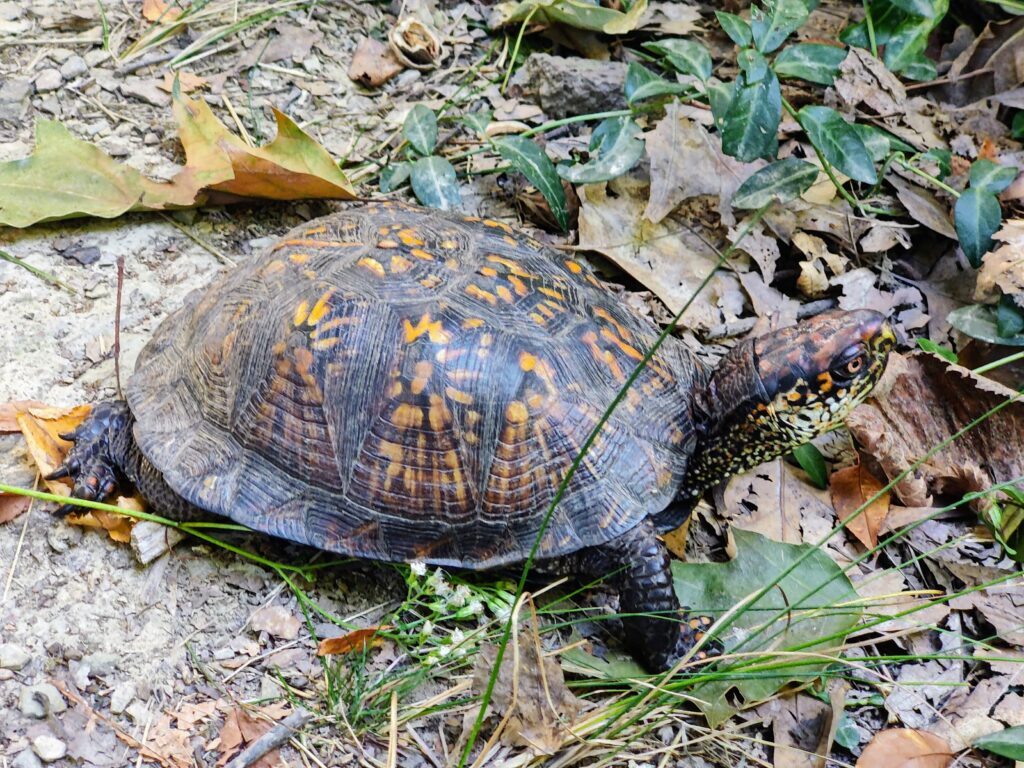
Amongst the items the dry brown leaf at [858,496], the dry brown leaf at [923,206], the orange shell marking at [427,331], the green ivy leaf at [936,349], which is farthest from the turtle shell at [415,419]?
the dry brown leaf at [923,206]

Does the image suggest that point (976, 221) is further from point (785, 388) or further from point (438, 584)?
point (438, 584)

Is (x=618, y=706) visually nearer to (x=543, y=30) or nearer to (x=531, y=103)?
(x=531, y=103)

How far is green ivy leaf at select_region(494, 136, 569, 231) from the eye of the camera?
348cm

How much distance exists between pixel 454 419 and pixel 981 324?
1.99 metres

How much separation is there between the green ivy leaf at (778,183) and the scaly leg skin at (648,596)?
1517mm

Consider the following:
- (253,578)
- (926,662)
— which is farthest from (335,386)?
(926,662)

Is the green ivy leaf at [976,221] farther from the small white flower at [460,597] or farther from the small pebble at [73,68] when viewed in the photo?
the small pebble at [73,68]

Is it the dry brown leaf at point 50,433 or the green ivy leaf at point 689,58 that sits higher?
the green ivy leaf at point 689,58

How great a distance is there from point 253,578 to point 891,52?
3304 millimetres

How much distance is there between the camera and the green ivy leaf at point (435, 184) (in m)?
A: 3.54

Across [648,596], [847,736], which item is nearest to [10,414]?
[648,596]

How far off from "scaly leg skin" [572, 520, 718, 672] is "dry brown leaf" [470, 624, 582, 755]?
0.28 meters

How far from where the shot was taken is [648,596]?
2.46 m

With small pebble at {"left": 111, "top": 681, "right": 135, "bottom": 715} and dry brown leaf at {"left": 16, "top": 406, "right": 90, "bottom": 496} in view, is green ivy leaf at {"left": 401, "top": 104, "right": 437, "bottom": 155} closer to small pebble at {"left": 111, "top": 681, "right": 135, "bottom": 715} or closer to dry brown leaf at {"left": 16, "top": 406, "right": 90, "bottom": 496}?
dry brown leaf at {"left": 16, "top": 406, "right": 90, "bottom": 496}
